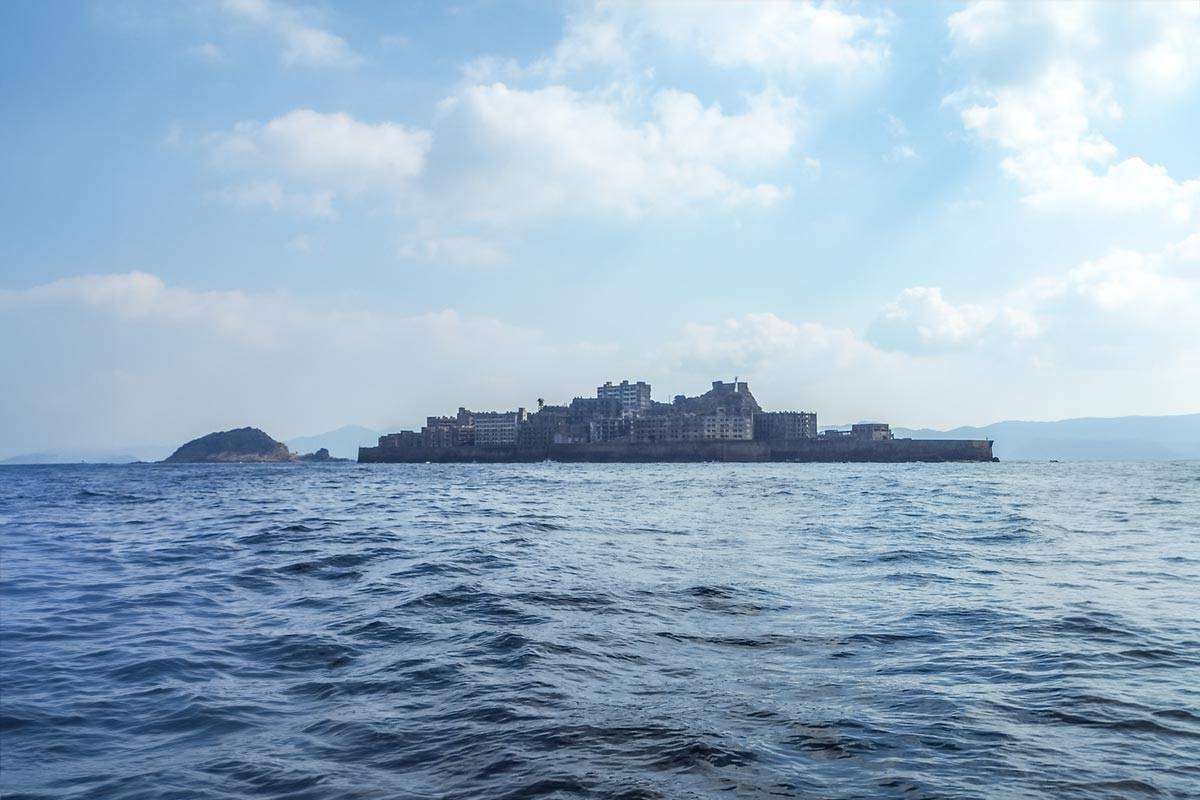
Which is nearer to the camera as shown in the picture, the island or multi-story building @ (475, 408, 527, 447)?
the island

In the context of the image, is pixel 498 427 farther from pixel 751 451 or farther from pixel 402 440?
pixel 751 451

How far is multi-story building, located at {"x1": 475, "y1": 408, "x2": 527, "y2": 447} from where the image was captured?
185 metres

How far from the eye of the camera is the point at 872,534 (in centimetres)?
2302

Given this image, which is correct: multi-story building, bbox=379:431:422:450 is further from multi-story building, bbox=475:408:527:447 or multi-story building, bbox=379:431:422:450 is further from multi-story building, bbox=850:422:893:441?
multi-story building, bbox=850:422:893:441

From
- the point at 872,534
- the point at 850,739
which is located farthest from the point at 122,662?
the point at 872,534

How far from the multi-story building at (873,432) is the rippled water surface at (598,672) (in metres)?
150

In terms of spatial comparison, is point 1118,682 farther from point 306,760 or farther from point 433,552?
point 433,552

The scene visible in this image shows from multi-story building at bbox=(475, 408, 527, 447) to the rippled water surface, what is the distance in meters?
166

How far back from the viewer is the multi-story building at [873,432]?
534 ft

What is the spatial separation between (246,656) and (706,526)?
711 inches

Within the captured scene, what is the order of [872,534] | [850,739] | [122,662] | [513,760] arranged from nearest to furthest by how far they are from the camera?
[513,760] < [850,739] < [122,662] < [872,534]

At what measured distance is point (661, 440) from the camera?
166 m

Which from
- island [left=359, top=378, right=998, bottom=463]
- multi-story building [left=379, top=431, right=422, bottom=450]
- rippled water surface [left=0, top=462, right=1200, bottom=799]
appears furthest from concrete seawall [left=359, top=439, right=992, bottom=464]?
rippled water surface [left=0, top=462, right=1200, bottom=799]

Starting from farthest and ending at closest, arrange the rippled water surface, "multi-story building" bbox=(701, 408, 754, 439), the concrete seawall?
1. "multi-story building" bbox=(701, 408, 754, 439)
2. the concrete seawall
3. the rippled water surface
